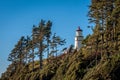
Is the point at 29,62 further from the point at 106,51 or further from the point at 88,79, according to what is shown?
the point at 88,79

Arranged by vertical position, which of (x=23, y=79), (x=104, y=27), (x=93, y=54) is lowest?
(x=23, y=79)

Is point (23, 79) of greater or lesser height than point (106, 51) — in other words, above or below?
below

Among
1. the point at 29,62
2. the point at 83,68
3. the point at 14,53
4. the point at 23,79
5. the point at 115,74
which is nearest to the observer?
the point at 115,74

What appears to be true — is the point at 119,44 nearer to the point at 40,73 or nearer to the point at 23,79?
the point at 40,73

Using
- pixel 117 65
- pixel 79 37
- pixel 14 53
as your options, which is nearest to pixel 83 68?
pixel 117 65

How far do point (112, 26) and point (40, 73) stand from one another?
18.8 meters

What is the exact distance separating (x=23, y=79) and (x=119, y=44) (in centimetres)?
2621

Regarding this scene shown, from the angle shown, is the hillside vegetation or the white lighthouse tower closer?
the hillside vegetation

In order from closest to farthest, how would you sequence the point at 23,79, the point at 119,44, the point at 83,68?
1. the point at 83,68
2. the point at 119,44
3. the point at 23,79

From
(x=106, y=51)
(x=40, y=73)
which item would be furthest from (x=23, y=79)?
(x=106, y=51)

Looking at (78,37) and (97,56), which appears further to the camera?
(78,37)

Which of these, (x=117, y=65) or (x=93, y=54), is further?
(x=93, y=54)

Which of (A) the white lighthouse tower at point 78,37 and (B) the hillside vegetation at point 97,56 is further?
(A) the white lighthouse tower at point 78,37

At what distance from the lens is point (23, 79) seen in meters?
89.1
